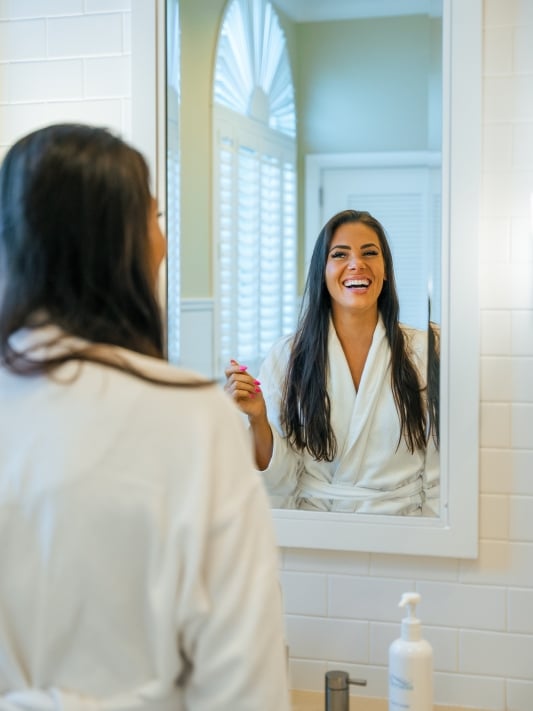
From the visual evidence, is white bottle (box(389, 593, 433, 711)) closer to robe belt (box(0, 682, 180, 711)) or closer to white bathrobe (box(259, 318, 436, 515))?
white bathrobe (box(259, 318, 436, 515))

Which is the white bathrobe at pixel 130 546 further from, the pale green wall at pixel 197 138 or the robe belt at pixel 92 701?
the pale green wall at pixel 197 138

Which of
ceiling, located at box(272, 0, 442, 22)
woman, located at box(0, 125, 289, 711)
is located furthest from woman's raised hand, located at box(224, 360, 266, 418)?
woman, located at box(0, 125, 289, 711)

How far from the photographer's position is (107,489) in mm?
862

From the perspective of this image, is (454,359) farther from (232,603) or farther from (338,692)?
(232,603)

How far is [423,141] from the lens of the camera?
156 centimetres

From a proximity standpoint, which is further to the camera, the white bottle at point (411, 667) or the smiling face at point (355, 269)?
the smiling face at point (355, 269)

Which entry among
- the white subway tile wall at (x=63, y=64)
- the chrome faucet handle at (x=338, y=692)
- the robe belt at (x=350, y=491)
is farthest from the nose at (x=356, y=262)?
the chrome faucet handle at (x=338, y=692)

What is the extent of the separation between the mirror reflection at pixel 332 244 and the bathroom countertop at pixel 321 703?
0.34 metres

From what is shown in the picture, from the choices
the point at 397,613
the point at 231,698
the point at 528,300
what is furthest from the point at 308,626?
the point at 231,698

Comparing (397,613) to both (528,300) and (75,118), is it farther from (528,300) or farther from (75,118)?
(75,118)

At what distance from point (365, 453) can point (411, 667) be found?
1.19ft

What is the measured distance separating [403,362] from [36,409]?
0.86 metres

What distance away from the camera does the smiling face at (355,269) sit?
62.9 inches

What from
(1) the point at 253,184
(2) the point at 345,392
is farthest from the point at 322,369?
(1) the point at 253,184
